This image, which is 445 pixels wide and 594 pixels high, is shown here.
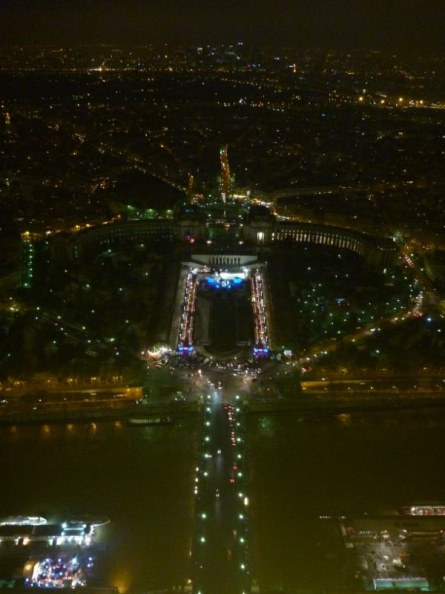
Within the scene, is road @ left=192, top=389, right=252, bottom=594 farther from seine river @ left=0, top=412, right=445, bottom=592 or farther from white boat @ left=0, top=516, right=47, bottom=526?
white boat @ left=0, top=516, right=47, bottom=526

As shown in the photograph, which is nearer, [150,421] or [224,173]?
[150,421]

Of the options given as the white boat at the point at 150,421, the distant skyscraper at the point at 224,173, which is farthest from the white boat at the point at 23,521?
the distant skyscraper at the point at 224,173

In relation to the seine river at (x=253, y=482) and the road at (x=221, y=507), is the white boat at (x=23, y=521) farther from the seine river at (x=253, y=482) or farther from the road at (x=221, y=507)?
the road at (x=221, y=507)

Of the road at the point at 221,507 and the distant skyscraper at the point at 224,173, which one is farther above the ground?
the distant skyscraper at the point at 224,173

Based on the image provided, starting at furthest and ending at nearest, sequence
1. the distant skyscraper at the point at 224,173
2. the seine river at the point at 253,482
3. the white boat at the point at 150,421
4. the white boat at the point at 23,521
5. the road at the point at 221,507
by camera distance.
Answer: the distant skyscraper at the point at 224,173 → the white boat at the point at 150,421 → the white boat at the point at 23,521 → the seine river at the point at 253,482 → the road at the point at 221,507

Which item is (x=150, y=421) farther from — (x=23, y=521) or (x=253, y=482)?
(x=23, y=521)

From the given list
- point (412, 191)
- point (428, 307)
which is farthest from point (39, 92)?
point (428, 307)

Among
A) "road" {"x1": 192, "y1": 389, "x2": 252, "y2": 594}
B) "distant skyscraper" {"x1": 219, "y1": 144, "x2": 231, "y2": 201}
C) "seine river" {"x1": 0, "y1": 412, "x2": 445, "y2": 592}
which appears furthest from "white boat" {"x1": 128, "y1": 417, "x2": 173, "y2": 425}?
"distant skyscraper" {"x1": 219, "y1": 144, "x2": 231, "y2": 201}

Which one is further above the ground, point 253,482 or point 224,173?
point 224,173

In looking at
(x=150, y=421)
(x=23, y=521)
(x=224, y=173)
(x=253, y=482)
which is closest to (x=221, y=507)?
(x=253, y=482)

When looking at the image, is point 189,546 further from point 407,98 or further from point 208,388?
point 407,98
